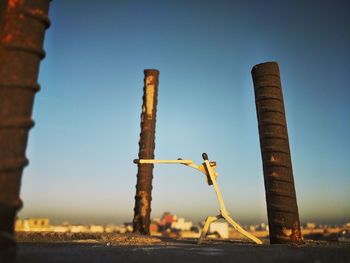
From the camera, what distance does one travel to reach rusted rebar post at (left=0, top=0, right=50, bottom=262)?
102 inches

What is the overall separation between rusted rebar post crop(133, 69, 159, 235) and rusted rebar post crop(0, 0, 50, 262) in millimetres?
6000

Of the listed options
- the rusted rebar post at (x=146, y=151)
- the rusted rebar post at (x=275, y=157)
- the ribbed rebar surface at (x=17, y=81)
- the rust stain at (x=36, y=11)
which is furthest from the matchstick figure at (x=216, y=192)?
the rust stain at (x=36, y=11)

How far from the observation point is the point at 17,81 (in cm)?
281

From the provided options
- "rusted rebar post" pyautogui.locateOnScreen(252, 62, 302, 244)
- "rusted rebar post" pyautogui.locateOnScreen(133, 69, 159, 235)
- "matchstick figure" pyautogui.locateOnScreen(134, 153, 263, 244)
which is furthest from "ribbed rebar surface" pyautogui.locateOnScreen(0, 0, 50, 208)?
"rusted rebar post" pyautogui.locateOnScreen(133, 69, 159, 235)

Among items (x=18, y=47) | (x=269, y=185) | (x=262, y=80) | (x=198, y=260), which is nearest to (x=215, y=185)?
(x=269, y=185)

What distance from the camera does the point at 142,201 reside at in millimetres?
8578

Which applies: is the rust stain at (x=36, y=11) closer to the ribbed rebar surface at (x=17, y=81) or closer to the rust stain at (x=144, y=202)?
the ribbed rebar surface at (x=17, y=81)

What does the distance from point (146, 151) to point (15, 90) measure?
622 cm

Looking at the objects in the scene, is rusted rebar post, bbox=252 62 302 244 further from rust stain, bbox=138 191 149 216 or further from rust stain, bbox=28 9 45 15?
rust stain, bbox=28 9 45 15

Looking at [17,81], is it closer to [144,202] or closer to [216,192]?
[216,192]

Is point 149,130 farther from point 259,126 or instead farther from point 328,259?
point 328,259

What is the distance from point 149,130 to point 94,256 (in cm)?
622

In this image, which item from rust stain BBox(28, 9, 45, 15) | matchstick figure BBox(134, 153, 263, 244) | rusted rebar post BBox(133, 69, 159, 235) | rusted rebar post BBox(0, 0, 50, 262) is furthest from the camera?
rusted rebar post BBox(133, 69, 159, 235)

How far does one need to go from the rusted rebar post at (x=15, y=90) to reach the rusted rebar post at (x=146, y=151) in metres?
6.00
